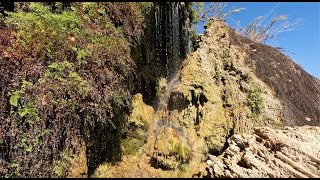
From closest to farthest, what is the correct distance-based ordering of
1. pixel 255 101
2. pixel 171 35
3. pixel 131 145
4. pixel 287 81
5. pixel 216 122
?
pixel 131 145, pixel 171 35, pixel 216 122, pixel 255 101, pixel 287 81

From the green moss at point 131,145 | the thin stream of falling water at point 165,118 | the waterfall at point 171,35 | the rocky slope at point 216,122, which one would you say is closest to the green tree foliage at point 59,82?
the green moss at point 131,145

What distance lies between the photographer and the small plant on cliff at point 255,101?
9.98 meters

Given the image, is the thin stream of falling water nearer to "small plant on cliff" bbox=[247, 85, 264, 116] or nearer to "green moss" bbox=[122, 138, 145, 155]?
"green moss" bbox=[122, 138, 145, 155]

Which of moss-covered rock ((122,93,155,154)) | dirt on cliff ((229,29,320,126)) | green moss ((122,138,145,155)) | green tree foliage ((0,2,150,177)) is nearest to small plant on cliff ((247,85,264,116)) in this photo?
dirt on cliff ((229,29,320,126))

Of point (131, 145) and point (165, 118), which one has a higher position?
point (165, 118)

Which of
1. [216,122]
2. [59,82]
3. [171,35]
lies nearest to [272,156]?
[216,122]

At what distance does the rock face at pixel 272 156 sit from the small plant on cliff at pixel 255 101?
243cm

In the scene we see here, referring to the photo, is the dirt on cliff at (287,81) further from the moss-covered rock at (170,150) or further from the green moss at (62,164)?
the green moss at (62,164)

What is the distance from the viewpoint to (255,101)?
10125 millimetres

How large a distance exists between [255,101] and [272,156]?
12.3 feet

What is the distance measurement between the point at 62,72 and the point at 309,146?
4.81 m

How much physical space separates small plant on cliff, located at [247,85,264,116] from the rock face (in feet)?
7.99

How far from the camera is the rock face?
6236 mm

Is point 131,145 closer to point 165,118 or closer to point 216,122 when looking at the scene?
point 165,118
